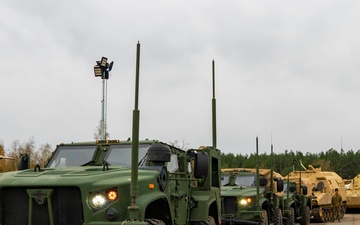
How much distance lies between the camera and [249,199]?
52.9 ft

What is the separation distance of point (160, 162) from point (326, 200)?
63.0 ft

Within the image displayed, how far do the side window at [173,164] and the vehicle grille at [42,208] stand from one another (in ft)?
7.42

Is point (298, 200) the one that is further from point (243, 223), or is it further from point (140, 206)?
point (140, 206)

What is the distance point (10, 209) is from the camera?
7863 millimetres

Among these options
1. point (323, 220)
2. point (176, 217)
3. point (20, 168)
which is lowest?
point (323, 220)

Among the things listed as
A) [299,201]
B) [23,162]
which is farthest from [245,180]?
[23,162]

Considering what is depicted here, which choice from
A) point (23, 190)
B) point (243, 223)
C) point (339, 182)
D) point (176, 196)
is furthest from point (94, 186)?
point (339, 182)

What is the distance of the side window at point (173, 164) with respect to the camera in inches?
380

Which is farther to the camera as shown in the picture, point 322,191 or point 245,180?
point 322,191

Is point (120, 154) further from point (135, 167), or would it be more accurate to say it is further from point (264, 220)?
point (264, 220)

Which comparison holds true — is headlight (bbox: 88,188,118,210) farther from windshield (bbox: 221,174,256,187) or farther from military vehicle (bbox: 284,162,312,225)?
military vehicle (bbox: 284,162,312,225)

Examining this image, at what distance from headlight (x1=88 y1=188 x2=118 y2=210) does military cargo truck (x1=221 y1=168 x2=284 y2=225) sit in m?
7.87

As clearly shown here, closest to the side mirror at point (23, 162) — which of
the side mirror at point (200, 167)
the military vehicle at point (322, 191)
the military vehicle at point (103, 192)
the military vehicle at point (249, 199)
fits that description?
the military vehicle at point (103, 192)

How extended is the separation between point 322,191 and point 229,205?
1207 cm
